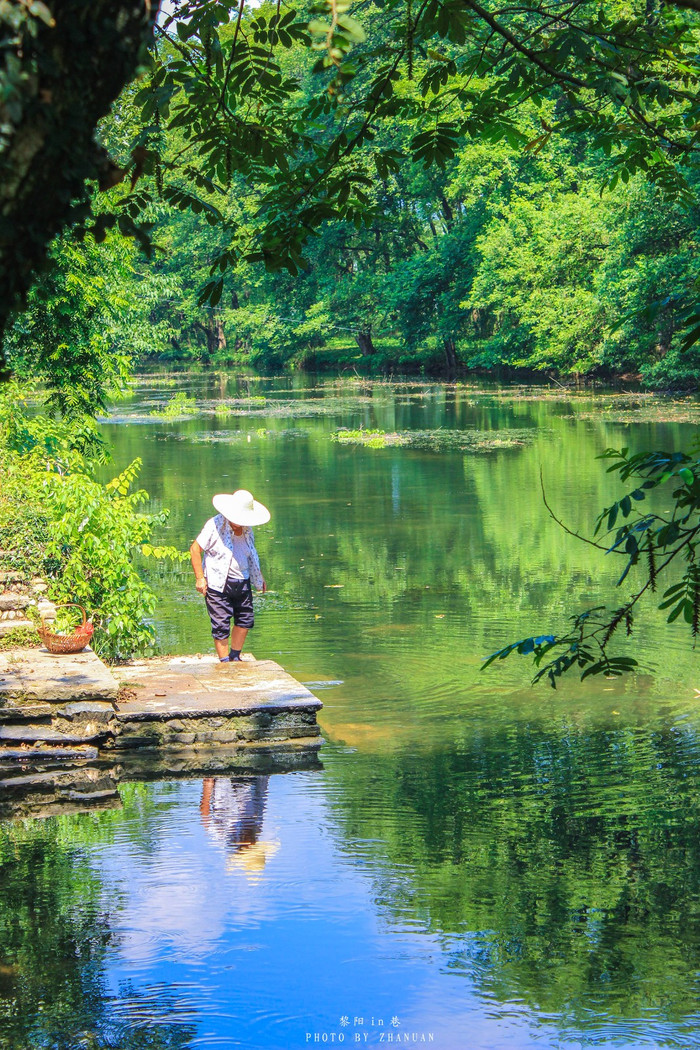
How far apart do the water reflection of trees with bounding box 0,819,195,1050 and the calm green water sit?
0.05 ft

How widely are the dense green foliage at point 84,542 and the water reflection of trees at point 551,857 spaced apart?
9.55 ft

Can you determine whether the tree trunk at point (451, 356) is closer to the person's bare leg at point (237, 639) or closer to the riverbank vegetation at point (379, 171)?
the riverbank vegetation at point (379, 171)

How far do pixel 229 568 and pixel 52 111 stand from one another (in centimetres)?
765

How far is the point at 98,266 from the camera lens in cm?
1452

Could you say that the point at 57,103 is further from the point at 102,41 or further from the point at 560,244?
the point at 560,244

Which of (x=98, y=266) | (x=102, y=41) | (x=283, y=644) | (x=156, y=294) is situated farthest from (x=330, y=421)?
(x=102, y=41)

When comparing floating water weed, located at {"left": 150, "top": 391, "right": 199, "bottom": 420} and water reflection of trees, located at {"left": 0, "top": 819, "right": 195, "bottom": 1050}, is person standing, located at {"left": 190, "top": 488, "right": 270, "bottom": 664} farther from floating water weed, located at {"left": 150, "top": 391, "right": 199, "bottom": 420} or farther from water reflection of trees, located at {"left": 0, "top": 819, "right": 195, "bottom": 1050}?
floating water weed, located at {"left": 150, "top": 391, "right": 199, "bottom": 420}

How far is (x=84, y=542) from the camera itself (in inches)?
399

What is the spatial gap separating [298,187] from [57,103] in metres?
3.83

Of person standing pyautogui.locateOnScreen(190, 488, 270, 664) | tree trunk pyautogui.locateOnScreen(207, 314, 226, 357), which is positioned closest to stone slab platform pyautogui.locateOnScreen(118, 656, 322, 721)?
person standing pyautogui.locateOnScreen(190, 488, 270, 664)

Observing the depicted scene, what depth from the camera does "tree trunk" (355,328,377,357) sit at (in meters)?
62.5

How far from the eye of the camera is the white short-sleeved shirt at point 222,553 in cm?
972

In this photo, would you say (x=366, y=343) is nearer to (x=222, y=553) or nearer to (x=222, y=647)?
(x=222, y=553)

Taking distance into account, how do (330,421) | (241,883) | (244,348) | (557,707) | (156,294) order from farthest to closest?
(244,348) < (330,421) < (156,294) < (557,707) < (241,883)
